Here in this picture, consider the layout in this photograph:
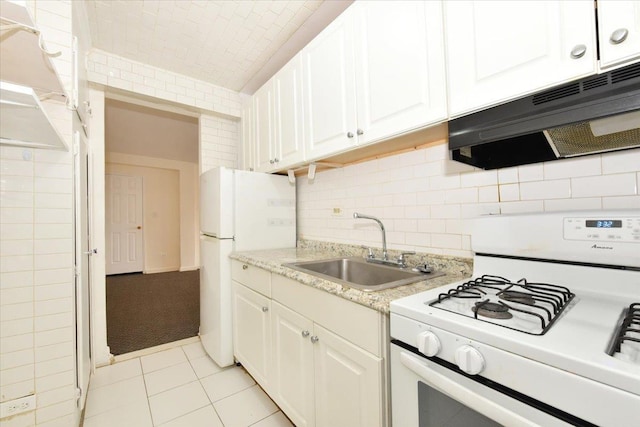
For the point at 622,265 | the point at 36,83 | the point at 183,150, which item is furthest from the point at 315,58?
the point at 183,150

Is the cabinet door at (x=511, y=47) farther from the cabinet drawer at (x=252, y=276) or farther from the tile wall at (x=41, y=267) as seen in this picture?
the tile wall at (x=41, y=267)

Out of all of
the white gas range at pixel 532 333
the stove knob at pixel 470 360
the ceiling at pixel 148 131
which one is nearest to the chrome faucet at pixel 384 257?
the white gas range at pixel 532 333

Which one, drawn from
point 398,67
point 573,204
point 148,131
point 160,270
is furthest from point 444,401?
point 160,270

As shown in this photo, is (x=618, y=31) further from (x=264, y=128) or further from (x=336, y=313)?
(x=264, y=128)

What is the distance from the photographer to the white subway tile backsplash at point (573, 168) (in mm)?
958

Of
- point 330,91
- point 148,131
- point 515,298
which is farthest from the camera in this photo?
point 148,131

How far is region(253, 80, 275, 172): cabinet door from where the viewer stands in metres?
2.11

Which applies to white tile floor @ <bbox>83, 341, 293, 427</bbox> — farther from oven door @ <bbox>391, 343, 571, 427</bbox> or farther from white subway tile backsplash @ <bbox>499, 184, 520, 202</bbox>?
white subway tile backsplash @ <bbox>499, 184, 520, 202</bbox>

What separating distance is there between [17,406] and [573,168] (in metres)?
2.72

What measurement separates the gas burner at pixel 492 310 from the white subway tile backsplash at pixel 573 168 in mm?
625

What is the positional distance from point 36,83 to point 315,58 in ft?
4.59

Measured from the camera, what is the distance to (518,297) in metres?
0.82

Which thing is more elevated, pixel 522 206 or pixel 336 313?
pixel 522 206

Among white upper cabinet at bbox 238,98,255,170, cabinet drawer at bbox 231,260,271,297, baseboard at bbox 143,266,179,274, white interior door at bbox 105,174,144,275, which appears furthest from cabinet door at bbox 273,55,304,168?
baseboard at bbox 143,266,179,274
